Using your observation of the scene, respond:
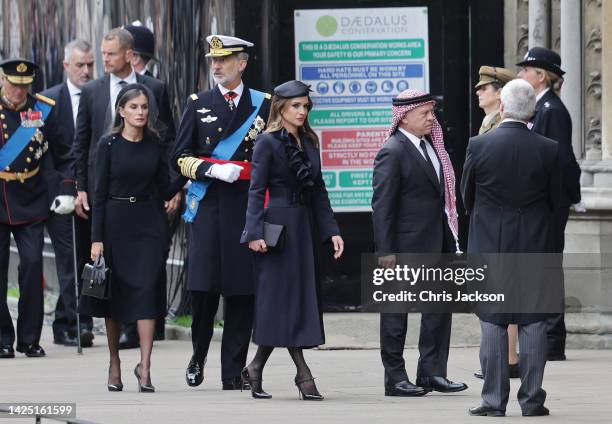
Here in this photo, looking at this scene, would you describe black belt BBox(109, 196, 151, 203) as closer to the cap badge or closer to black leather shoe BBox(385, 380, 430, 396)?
the cap badge

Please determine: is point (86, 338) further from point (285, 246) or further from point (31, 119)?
point (285, 246)

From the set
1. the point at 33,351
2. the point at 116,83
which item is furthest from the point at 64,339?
the point at 116,83

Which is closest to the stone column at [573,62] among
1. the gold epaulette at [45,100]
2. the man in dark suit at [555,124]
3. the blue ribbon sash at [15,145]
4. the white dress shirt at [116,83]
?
the man in dark suit at [555,124]

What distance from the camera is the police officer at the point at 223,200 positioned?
11828 mm

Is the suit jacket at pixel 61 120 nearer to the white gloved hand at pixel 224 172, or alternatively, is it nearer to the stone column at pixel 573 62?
the white gloved hand at pixel 224 172

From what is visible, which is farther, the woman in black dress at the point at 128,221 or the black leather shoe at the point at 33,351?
the black leather shoe at the point at 33,351

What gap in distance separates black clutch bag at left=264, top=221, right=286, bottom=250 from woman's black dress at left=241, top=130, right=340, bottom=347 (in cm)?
4

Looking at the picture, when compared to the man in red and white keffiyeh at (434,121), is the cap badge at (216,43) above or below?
above

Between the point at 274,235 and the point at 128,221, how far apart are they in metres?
1.22

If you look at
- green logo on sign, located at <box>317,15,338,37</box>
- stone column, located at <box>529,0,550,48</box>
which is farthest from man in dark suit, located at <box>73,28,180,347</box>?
stone column, located at <box>529,0,550,48</box>

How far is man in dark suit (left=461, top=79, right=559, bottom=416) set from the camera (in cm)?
1027

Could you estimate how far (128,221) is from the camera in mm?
11930

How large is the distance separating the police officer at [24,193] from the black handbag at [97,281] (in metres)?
2.48

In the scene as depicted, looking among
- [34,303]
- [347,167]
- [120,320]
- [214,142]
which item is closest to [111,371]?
[120,320]
